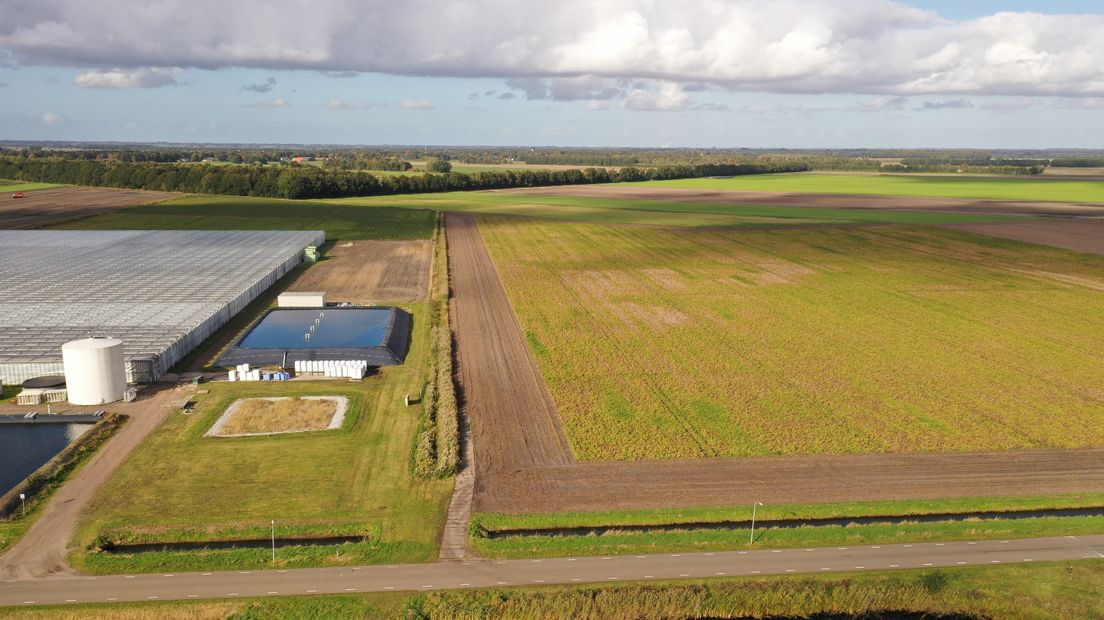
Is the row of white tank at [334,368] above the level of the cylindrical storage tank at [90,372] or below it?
below

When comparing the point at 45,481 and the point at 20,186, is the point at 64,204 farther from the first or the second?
the point at 45,481

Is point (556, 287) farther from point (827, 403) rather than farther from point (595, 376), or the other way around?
point (827, 403)

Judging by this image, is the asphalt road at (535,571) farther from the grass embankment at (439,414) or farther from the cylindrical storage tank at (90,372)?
the cylindrical storage tank at (90,372)

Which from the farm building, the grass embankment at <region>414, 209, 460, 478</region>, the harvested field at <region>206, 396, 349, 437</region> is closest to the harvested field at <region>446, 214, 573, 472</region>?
the grass embankment at <region>414, 209, 460, 478</region>

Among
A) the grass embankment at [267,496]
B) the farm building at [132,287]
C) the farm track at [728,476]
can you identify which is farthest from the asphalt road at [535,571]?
the farm building at [132,287]

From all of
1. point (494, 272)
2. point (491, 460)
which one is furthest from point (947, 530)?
point (494, 272)
